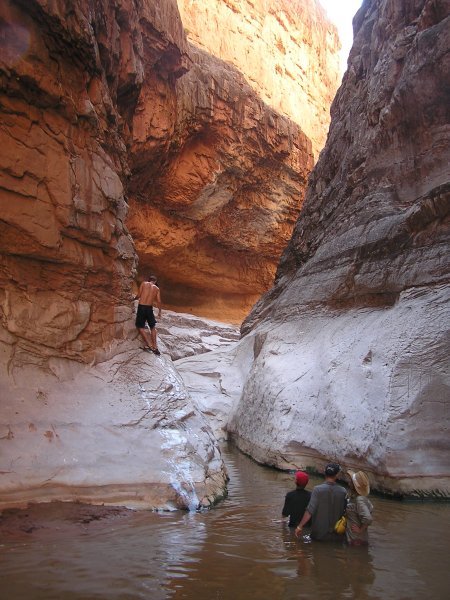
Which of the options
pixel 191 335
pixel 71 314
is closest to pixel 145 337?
pixel 71 314

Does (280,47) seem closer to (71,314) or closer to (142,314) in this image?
(142,314)

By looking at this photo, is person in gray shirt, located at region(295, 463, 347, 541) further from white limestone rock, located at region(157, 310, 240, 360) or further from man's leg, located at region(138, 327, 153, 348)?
white limestone rock, located at region(157, 310, 240, 360)

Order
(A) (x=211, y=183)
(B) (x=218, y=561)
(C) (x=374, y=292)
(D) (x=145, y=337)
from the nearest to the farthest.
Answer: (B) (x=218, y=561) → (D) (x=145, y=337) → (C) (x=374, y=292) → (A) (x=211, y=183)

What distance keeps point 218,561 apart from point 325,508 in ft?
3.98

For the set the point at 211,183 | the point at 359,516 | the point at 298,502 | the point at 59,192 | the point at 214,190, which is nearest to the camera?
the point at 359,516

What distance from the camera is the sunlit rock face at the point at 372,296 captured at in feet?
23.2

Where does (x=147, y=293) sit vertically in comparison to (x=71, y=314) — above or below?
above

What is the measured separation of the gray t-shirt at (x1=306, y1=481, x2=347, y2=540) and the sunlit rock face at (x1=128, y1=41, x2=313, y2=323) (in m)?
15.0

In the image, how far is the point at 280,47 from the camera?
137ft

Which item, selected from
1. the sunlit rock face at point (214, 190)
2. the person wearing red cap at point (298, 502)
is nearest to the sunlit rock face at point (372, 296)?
the person wearing red cap at point (298, 502)

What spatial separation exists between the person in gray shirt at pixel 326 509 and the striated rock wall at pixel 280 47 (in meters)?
32.5

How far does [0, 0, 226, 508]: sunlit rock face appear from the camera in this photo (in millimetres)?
6086

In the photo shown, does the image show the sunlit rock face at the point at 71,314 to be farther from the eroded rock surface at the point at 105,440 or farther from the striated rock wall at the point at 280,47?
the striated rock wall at the point at 280,47

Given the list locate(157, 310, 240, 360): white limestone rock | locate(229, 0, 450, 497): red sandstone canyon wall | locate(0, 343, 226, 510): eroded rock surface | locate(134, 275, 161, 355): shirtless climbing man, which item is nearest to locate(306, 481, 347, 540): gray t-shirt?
locate(0, 343, 226, 510): eroded rock surface
